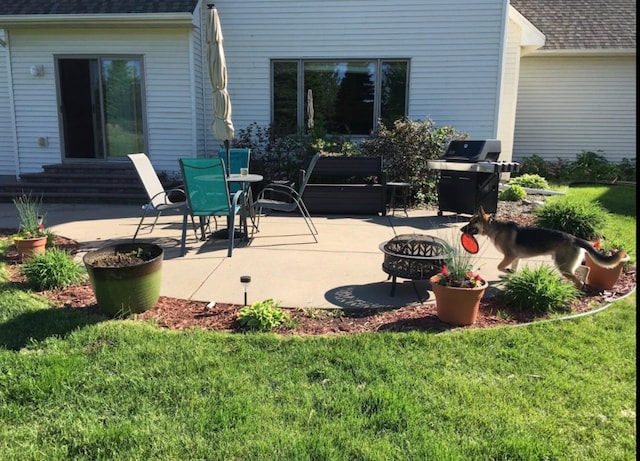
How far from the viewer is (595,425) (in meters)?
2.21

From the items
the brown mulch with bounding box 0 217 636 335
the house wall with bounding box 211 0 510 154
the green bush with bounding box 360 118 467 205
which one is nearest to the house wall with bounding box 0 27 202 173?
the house wall with bounding box 211 0 510 154

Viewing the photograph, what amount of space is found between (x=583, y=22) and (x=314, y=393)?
45.7 ft

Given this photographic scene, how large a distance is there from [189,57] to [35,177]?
12.0 feet

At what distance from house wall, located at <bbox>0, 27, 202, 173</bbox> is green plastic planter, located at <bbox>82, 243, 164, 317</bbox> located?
6.37 meters

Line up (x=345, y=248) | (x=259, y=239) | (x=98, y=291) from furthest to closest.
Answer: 1. (x=259, y=239)
2. (x=345, y=248)
3. (x=98, y=291)

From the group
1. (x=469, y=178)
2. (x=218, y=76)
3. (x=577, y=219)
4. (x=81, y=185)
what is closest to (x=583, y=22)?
(x=469, y=178)

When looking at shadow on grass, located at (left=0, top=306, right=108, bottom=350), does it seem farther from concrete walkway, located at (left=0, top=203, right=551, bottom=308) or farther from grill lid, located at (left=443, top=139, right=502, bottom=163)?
grill lid, located at (left=443, top=139, right=502, bottom=163)

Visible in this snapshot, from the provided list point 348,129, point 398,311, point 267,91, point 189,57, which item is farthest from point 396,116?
point 398,311

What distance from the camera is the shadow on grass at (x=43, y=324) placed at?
9.89ft

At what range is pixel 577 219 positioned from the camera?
220 inches

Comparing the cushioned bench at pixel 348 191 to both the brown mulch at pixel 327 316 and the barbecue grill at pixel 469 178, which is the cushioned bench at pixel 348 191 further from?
the brown mulch at pixel 327 316

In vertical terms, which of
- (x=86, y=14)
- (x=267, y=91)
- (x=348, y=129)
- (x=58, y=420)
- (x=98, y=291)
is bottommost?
(x=58, y=420)

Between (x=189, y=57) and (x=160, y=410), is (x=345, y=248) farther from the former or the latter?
(x=189, y=57)

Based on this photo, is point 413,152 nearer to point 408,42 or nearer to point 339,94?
point 339,94
